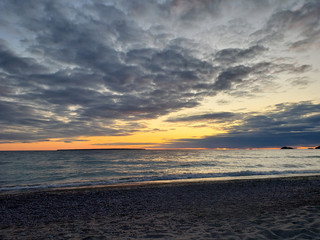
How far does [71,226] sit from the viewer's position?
8.19 m

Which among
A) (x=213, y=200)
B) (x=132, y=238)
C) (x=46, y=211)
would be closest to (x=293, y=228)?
(x=132, y=238)

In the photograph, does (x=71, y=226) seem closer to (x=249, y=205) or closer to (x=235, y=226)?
(x=235, y=226)

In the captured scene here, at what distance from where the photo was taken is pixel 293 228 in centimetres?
669

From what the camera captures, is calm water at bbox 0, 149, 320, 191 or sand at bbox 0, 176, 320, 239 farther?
calm water at bbox 0, 149, 320, 191

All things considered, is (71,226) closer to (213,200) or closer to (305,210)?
(213,200)

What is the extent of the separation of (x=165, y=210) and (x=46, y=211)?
632 cm

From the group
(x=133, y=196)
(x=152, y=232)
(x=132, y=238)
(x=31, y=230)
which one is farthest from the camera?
(x=133, y=196)

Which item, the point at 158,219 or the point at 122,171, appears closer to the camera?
the point at 158,219

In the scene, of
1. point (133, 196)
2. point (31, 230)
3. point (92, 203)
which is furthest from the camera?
point (133, 196)

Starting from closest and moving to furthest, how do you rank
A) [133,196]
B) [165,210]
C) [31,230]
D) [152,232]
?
[152,232]
[31,230]
[165,210]
[133,196]

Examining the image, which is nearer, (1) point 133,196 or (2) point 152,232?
(2) point 152,232

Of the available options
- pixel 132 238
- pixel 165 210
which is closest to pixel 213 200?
pixel 165 210

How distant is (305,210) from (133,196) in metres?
9.95

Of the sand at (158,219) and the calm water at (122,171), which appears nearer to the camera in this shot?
the sand at (158,219)
